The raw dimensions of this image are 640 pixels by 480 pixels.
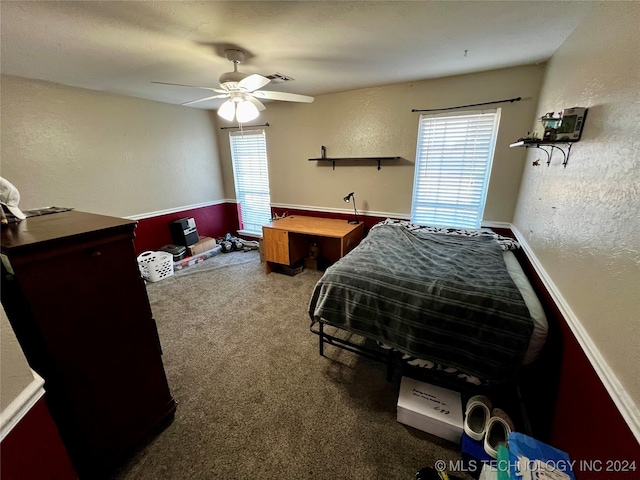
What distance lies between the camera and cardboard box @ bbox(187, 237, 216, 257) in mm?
3892

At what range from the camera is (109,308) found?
1187 mm

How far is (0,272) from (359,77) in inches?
118

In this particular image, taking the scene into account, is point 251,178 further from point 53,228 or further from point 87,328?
point 87,328

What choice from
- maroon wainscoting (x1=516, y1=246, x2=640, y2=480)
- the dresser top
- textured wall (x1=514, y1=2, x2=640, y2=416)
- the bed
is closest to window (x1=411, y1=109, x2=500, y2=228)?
the bed

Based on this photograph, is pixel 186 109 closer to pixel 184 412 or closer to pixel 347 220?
pixel 347 220

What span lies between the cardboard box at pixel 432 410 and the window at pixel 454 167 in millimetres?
2064

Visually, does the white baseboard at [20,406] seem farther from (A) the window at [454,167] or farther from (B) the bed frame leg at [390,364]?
(A) the window at [454,167]

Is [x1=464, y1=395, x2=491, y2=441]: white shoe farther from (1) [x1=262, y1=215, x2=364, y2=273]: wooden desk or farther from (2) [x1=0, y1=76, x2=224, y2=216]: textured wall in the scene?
(2) [x1=0, y1=76, x2=224, y2=216]: textured wall

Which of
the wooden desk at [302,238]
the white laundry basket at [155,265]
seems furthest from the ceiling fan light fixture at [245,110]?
the white laundry basket at [155,265]

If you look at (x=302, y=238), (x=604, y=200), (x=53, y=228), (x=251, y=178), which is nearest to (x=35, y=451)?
(x=53, y=228)

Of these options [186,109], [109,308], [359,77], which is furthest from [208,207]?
[109,308]

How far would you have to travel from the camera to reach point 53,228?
1.10 m

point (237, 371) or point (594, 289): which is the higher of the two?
point (594, 289)

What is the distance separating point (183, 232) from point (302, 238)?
187cm
